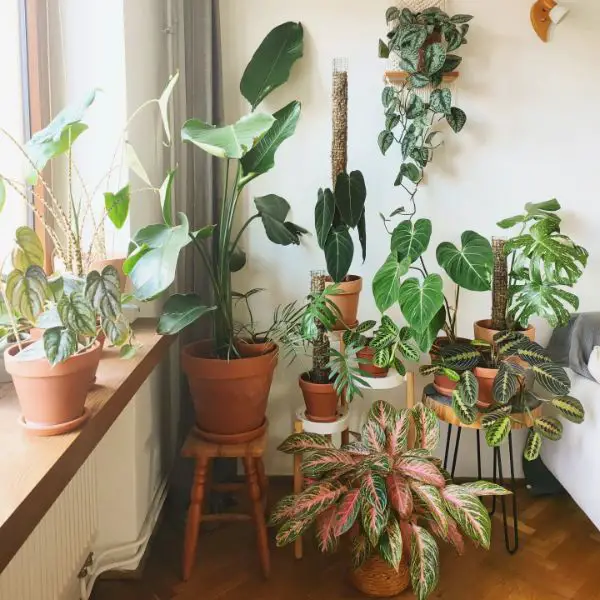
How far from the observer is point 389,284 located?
1.87 metres

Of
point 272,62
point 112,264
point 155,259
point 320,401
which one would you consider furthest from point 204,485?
point 272,62

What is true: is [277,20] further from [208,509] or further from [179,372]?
[208,509]

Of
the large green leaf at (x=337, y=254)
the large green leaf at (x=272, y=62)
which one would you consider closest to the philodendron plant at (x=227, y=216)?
the large green leaf at (x=272, y=62)

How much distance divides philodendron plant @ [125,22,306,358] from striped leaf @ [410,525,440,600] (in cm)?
76

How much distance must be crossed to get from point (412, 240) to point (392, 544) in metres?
0.91

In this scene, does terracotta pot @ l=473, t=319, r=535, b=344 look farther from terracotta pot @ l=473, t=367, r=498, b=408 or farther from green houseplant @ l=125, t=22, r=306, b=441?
→ green houseplant @ l=125, t=22, r=306, b=441

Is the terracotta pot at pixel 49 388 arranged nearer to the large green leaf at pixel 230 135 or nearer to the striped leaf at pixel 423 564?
the large green leaf at pixel 230 135

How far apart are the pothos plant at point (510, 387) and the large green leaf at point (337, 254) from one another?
436mm

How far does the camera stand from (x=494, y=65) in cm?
234

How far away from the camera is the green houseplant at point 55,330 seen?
3.45 ft

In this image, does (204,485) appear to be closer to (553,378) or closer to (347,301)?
(347,301)

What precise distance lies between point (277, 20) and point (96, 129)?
36.2 inches

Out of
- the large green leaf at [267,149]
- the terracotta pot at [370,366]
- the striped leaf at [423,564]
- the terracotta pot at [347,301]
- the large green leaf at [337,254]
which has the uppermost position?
the large green leaf at [267,149]

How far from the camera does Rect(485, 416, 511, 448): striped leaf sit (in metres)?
1.89
